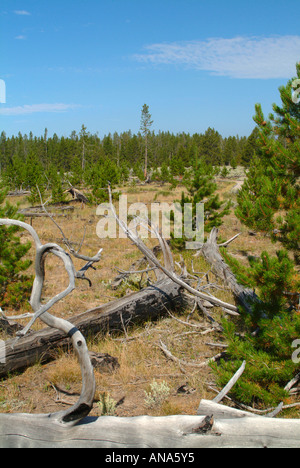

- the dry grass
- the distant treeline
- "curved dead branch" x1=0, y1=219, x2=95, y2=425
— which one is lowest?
the dry grass

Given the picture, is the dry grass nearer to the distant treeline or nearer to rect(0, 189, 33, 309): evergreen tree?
rect(0, 189, 33, 309): evergreen tree

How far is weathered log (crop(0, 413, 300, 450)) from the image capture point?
2.27 meters

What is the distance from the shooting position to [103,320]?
4.89m

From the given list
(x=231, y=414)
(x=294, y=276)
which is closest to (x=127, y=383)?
(x=231, y=414)

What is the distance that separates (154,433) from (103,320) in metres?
2.70

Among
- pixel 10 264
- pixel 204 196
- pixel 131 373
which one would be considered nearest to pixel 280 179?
pixel 131 373

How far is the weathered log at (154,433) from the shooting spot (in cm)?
227

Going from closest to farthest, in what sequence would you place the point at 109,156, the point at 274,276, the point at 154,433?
the point at 154,433
the point at 274,276
the point at 109,156

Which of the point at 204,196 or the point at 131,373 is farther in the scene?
the point at 204,196

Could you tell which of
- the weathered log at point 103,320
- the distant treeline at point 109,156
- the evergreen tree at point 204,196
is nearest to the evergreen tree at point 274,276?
the weathered log at point 103,320

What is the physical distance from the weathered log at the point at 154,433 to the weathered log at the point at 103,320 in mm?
1132

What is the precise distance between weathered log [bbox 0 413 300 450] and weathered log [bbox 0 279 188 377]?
44.6 inches

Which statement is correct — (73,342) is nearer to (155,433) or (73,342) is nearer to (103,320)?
(155,433)

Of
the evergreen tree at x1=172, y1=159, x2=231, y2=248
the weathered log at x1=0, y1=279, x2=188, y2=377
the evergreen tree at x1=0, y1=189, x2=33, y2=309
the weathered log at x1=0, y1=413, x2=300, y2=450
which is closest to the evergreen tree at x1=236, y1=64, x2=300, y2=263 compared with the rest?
the weathered log at x1=0, y1=413, x2=300, y2=450
